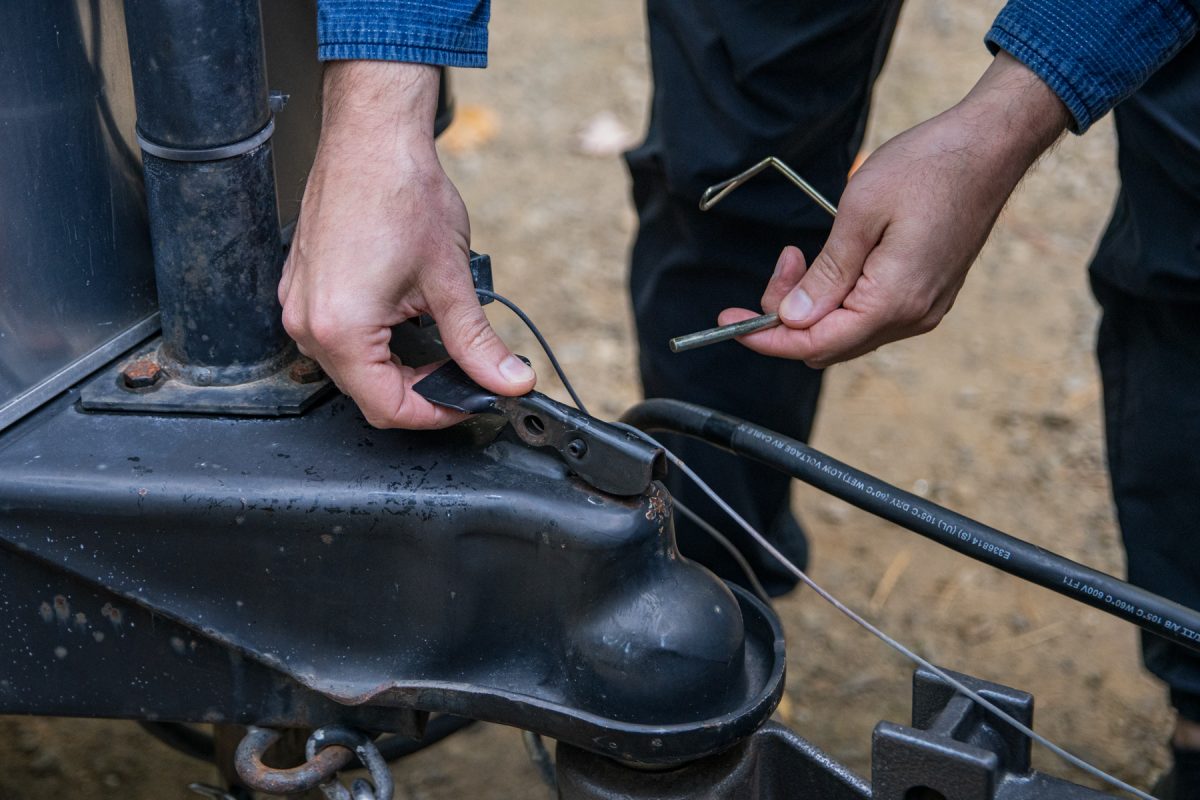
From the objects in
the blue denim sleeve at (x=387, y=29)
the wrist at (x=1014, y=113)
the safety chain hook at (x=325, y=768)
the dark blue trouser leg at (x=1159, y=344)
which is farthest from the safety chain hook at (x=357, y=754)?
the dark blue trouser leg at (x=1159, y=344)

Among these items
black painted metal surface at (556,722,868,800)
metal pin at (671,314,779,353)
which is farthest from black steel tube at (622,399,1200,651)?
black painted metal surface at (556,722,868,800)

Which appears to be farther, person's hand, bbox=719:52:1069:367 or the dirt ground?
the dirt ground

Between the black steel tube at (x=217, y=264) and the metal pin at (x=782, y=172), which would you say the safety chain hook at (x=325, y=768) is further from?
the metal pin at (x=782, y=172)

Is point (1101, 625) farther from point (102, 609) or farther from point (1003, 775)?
point (102, 609)

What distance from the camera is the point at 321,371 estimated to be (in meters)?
0.91

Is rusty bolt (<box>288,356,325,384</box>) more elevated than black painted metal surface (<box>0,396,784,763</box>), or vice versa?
rusty bolt (<box>288,356,325,384</box>)

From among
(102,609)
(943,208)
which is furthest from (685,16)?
(102,609)

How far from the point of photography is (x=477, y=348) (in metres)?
0.81

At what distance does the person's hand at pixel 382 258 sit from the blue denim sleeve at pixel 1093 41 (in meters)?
0.41

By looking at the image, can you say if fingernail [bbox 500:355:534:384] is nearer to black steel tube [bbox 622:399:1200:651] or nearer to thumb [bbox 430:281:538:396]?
thumb [bbox 430:281:538:396]

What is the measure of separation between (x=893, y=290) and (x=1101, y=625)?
3.31ft

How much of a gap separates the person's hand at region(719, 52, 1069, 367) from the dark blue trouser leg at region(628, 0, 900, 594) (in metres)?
0.32

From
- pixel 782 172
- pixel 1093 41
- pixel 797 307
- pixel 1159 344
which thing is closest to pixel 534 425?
pixel 797 307

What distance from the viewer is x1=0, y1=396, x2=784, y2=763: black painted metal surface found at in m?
0.77
